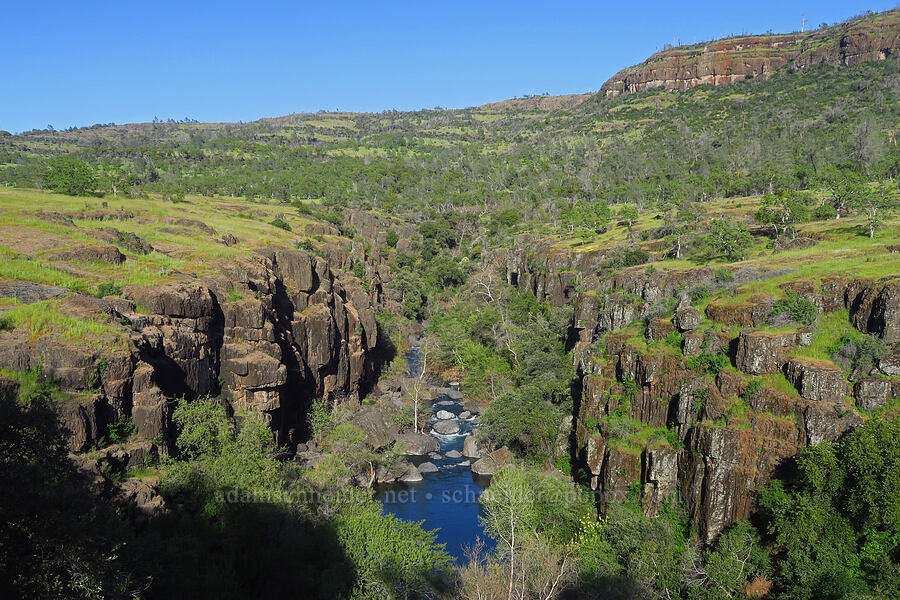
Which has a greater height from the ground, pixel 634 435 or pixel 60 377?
pixel 60 377

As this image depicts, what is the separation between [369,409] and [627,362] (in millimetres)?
30981

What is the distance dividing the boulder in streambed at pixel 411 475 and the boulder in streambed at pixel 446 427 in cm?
1133

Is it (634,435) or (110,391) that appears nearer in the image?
(110,391)

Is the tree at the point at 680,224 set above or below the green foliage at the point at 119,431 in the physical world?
above

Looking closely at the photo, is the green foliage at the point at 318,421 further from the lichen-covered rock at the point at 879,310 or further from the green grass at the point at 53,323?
the lichen-covered rock at the point at 879,310

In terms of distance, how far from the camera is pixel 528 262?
110 metres

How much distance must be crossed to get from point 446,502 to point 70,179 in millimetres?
80114

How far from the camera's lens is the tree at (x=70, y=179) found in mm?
90375

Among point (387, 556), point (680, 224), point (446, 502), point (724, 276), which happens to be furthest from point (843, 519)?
point (680, 224)

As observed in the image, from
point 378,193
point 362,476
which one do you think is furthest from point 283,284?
point 378,193

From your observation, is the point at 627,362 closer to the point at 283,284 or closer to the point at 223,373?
the point at 223,373

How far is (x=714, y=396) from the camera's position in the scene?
3931cm

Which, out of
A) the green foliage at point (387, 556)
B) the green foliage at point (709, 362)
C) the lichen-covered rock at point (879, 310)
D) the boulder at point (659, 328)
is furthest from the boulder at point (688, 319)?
the green foliage at point (387, 556)

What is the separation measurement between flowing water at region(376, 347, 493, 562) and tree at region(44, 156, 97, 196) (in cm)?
7069
